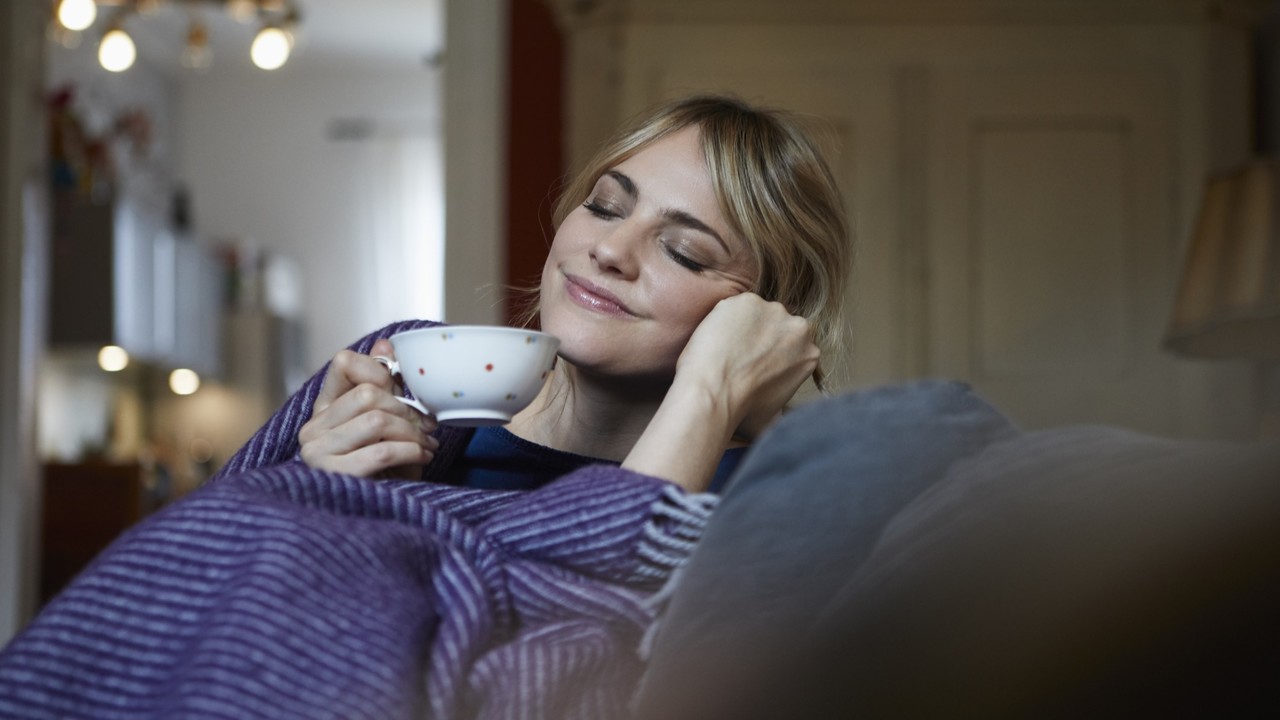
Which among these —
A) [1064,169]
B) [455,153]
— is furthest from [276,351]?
[1064,169]

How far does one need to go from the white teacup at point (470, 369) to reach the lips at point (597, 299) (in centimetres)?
18

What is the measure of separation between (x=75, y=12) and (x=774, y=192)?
11.4 ft

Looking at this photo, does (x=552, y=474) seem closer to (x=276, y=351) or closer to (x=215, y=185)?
(x=276, y=351)

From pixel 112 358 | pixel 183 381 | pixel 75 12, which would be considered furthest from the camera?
pixel 183 381

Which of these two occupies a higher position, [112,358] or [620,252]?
[620,252]

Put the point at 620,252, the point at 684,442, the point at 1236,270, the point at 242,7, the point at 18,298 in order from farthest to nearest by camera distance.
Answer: the point at 242,7
the point at 18,298
the point at 1236,270
the point at 620,252
the point at 684,442

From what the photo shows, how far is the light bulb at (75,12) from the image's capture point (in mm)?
4109

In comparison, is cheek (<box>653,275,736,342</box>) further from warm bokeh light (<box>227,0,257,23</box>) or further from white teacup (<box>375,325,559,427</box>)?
warm bokeh light (<box>227,0,257,23</box>)

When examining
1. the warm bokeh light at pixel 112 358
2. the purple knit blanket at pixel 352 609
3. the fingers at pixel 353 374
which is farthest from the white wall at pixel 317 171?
the purple knit blanket at pixel 352 609

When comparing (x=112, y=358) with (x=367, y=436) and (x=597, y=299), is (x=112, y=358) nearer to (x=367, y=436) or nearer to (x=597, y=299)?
(x=597, y=299)

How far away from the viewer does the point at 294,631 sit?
67 cm

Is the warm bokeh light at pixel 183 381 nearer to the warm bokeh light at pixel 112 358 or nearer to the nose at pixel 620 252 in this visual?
the warm bokeh light at pixel 112 358

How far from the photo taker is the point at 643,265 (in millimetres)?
1248

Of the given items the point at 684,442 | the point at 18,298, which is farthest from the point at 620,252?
the point at 18,298
